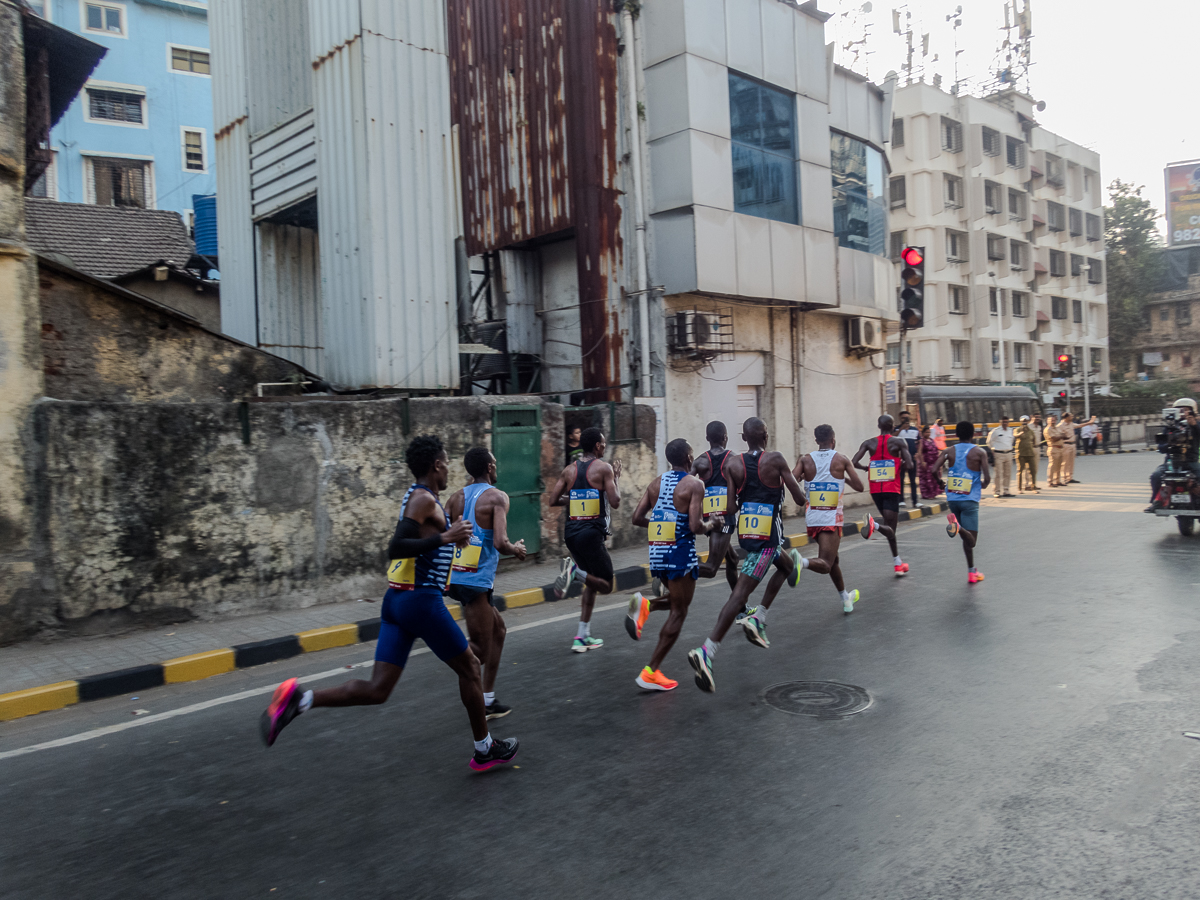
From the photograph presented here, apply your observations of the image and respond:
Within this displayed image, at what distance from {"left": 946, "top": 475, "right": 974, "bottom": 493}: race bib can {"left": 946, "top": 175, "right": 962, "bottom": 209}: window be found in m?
36.1

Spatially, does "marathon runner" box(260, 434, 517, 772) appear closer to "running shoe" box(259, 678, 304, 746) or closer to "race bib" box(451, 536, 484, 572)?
"running shoe" box(259, 678, 304, 746)

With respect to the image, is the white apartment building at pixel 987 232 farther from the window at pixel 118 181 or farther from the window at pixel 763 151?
the window at pixel 118 181

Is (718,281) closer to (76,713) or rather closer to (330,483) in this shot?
(330,483)

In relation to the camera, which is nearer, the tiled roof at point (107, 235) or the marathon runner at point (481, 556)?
the marathon runner at point (481, 556)

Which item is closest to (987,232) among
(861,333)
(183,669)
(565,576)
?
(861,333)

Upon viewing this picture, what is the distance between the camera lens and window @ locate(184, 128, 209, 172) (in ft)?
105

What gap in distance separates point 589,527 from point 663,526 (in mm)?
1299

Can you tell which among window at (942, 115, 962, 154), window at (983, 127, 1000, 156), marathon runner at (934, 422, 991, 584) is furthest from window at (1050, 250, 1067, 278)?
marathon runner at (934, 422, 991, 584)

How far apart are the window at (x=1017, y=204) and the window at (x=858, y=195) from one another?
30.1 meters

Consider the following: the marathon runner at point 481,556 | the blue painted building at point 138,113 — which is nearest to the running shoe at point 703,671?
the marathon runner at point 481,556

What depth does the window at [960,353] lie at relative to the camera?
41503 mm

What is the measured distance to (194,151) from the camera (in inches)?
1272

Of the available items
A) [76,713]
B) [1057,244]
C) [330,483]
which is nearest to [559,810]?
[76,713]

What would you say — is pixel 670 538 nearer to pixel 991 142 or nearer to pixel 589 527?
pixel 589 527
